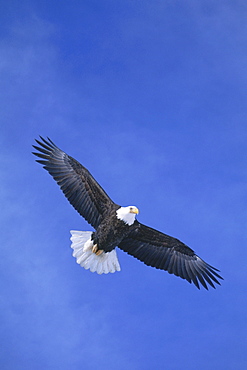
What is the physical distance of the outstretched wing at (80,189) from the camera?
10320mm

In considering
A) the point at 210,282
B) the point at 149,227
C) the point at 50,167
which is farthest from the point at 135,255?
the point at 50,167

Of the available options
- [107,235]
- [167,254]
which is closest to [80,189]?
[107,235]

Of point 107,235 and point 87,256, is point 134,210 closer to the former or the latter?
point 107,235

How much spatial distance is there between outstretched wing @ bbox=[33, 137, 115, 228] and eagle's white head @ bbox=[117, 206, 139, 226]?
267 millimetres

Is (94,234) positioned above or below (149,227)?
below

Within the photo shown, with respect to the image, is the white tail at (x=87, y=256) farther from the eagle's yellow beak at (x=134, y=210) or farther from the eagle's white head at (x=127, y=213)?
the eagle's yellow beak at (x=134, y=210)

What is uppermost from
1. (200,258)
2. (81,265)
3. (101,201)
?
(200,258)

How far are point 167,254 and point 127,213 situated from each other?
1.32 metres

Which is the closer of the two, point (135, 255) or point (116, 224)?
point (116, 224)

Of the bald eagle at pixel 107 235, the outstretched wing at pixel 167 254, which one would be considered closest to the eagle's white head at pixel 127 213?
the bald eagle at pixel 107 235

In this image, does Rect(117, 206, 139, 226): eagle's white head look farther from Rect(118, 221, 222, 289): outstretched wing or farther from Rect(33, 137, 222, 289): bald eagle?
Rect(118, 221, 222, 289): outstretched wing

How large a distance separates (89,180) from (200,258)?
241cm

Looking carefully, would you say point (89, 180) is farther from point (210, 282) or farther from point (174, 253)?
point (210, 282)

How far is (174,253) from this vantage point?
435 inches
